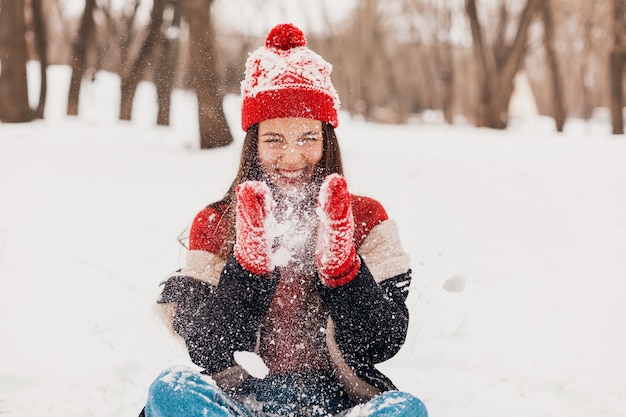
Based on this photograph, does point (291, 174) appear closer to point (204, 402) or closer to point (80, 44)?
point (204, 402)

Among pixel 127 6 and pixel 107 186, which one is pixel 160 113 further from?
pixel 107 186

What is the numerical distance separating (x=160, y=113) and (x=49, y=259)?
597 centimetres

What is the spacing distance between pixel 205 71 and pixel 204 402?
551 centimetres

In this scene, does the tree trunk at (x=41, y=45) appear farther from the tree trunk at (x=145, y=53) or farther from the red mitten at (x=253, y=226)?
the red mitten at (x=253, y=226)

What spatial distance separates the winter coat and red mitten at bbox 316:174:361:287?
0.14 ft

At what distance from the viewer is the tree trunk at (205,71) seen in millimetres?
6617

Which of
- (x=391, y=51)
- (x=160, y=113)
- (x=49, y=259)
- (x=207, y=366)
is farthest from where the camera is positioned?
(x=391, y=51)

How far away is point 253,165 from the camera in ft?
6.38

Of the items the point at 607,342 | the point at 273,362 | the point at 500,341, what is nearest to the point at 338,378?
the point at 273,362

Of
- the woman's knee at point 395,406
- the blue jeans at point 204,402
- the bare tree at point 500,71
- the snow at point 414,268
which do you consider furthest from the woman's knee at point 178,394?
the bare tree at point 500,71

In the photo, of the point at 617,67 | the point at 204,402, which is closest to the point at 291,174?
the point at 204,402

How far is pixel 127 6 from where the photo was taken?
38.7 feet

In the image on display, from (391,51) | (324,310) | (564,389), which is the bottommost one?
(564,389)

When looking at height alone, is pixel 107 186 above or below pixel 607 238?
above
